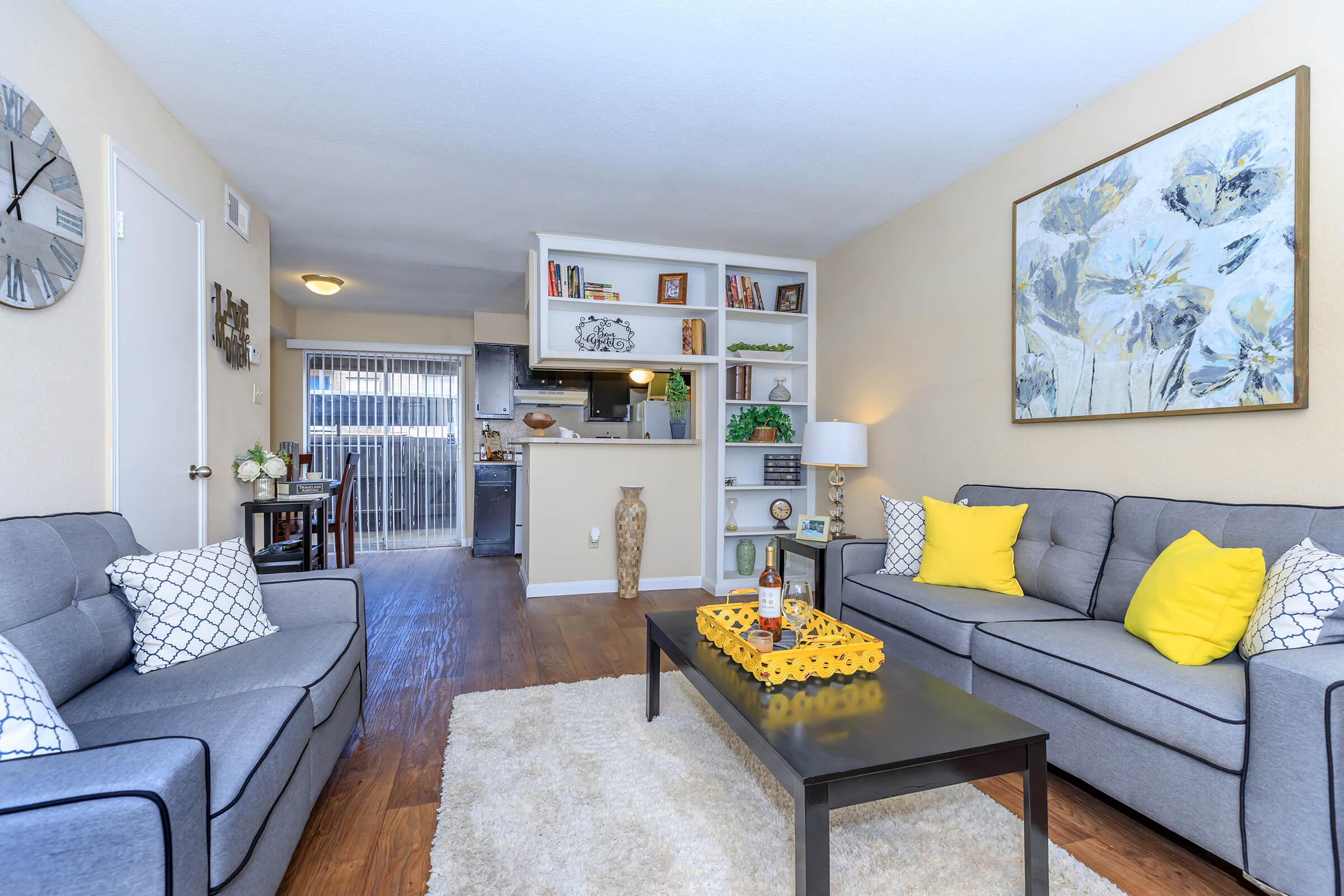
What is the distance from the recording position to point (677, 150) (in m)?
3.20

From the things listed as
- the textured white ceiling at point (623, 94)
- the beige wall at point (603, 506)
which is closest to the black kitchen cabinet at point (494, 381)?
the beige wall at point (603, 506)

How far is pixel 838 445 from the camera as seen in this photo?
160 inches

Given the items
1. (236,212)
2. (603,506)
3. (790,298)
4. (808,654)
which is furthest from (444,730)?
(790,298)

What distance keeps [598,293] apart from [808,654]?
3500 mm

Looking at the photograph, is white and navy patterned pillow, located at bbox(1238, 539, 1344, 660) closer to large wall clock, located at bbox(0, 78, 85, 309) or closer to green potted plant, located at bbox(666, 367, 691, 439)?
large wall clock, located at bbox(0, 78, 85, 309)

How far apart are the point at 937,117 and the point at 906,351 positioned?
1.43 metres

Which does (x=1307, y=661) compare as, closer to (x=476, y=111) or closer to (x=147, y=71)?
(x=476, y=111)

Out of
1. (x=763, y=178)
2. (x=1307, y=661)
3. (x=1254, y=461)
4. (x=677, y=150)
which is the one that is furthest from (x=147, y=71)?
(x=1254, y=461)

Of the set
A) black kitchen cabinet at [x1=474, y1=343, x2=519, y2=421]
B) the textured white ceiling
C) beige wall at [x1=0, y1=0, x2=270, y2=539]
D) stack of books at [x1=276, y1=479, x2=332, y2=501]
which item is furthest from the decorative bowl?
beige wall at [x1=0, y1=0, x2=270, y2=539]

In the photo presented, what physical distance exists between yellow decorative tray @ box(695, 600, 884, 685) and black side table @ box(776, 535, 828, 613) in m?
1.19

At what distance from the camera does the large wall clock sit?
1824mm

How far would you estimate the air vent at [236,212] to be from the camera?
345cm

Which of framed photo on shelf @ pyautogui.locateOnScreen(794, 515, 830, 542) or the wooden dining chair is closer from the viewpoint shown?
framed photo on shelf @ pyautogui.locateOnScreen(794, 515, 830, 542)

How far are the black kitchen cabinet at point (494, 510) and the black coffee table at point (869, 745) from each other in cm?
522
